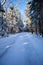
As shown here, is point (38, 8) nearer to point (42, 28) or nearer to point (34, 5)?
point (34, 5)

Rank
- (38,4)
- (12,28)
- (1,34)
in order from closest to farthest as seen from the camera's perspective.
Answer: (38,4) → (1,34) → (12,28)

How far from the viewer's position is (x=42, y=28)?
2448 centimetres

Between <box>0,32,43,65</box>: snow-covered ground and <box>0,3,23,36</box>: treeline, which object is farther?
<box>0,3,23,36</box>: treeline

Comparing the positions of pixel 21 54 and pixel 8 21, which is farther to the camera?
pixel 8 21

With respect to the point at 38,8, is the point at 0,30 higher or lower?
lower

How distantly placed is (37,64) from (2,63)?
1.60 metres

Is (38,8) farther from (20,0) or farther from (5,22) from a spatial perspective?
(5,22)

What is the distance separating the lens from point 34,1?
24.3m

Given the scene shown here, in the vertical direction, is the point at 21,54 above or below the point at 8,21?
below

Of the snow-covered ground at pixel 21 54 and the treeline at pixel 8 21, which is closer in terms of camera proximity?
the snow-covered ground at pixel 21 54

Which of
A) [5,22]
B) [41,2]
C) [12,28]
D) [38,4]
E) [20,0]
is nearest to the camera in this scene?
[20,0]

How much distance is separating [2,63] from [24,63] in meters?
1.01

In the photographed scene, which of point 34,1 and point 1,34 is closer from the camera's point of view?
point 34,1

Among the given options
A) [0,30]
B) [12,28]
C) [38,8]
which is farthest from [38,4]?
[12,28]
